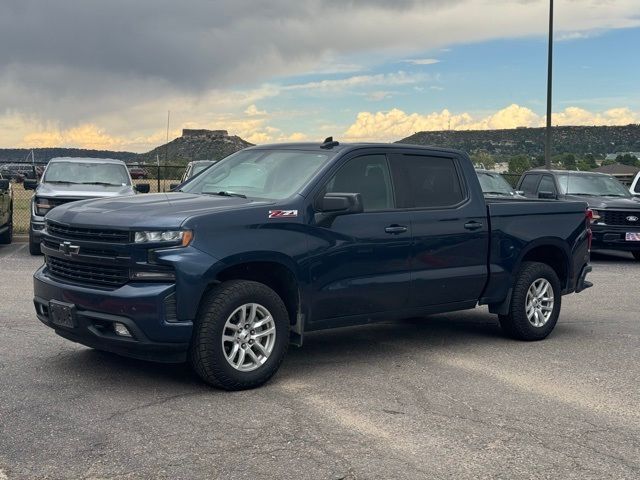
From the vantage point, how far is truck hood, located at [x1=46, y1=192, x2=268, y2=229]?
19.0 ft

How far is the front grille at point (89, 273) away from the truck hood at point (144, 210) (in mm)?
305

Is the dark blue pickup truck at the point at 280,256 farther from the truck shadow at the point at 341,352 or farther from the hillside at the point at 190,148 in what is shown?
the hillside at the point at 190,148

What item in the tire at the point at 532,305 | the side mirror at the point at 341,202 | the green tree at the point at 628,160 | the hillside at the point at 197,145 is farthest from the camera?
the hillside at the point at 197,145

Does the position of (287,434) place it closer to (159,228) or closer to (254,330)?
→ (254,330)

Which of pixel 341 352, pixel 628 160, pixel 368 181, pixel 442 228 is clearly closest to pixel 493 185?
pixel 442 228

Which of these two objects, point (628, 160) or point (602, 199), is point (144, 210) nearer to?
point (602, 199)

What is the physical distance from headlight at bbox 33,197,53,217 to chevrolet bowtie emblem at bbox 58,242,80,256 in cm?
932

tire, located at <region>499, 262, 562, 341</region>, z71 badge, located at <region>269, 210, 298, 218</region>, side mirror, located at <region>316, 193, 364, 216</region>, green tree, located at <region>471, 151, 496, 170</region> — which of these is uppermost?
green tree, located at <region>471, 151, 496, 170</region>

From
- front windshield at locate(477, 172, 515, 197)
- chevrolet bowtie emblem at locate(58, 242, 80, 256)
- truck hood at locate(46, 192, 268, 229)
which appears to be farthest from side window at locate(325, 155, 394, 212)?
front windshield at locate(477, 172, 515, 197)

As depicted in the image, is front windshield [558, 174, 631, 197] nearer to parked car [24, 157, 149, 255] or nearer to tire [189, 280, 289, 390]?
parked car [24, 157, 149, 255]

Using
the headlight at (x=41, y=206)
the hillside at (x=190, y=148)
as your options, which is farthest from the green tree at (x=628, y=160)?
the headlight at (x=41, y=206)

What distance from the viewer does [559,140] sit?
46.9 metres

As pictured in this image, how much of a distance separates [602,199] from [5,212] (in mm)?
11990

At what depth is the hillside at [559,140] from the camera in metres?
46.5
